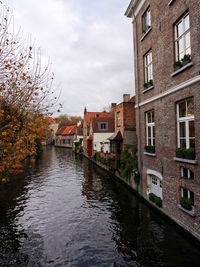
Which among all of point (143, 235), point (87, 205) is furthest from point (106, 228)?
point (87, 205)

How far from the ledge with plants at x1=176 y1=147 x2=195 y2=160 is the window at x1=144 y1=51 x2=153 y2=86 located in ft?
14.2

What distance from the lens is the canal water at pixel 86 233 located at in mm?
6461

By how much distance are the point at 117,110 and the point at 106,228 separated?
1244 centimetres

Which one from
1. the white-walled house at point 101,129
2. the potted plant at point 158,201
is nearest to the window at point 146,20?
the potted plant at point 158,201

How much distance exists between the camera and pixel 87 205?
11555mm

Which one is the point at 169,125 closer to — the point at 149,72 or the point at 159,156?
the point at 159,156

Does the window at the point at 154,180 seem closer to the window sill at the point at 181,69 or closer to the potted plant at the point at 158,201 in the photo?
the potted plant at the point at 158,201

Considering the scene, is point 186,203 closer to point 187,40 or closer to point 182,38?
point 187,40

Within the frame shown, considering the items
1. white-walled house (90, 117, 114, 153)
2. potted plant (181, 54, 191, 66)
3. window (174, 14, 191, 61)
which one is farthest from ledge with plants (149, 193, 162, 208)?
white-walled house (90, 117, 114, 153)

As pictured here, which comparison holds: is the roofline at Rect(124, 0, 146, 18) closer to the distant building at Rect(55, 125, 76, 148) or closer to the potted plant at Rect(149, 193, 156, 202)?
the potted plant at Rect(149, 193, 156, 202)

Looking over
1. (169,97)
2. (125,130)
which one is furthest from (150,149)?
(125,130)

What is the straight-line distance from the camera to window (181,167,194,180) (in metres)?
7.40

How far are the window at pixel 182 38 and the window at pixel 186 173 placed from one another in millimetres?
4472

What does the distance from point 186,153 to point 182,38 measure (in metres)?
4.61
